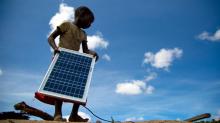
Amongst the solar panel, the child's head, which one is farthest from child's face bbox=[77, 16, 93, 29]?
the solar panel

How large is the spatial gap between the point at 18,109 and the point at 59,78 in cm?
146

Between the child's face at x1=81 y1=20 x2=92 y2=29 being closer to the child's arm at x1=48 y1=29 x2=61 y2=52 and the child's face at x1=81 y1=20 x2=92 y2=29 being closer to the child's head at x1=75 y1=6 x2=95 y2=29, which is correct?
the child's head at x1=75 y1=6 x2=95 y2=29

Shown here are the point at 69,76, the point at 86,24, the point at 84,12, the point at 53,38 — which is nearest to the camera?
the point at 69,76

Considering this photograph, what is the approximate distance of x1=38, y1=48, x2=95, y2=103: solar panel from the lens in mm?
4602

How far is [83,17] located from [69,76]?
6.29 ft

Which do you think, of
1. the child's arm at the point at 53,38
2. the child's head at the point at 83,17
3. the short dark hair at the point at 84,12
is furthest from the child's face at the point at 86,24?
the child's arm at the point at 53,38

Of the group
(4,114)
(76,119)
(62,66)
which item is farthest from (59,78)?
(4,114)

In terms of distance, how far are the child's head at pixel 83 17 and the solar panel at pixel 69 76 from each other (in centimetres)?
115

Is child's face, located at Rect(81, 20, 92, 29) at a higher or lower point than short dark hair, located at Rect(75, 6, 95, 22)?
lower

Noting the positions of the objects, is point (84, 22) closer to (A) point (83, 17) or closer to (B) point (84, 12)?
(A) point (83, 17)

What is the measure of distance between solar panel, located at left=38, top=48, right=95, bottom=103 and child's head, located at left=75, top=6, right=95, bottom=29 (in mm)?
1148

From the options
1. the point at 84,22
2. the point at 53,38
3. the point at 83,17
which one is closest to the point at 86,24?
the point at 84,22

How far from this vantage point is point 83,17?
629cm

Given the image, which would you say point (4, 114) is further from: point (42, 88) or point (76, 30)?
point (76, 30)
